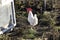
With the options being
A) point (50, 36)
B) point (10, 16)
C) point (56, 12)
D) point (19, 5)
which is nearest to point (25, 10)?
point (19, 5)

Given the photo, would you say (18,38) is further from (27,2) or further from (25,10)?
(27,2)

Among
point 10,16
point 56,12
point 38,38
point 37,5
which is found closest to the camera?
point 38,38

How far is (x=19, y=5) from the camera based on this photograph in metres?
11.0

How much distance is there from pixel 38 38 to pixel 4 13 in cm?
133

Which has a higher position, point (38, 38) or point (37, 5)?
point (37, 5)

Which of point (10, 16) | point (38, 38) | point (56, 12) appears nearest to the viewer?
point (38, 38)

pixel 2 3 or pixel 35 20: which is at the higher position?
pixel 2 3

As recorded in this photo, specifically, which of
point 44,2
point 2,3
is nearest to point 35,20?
point 2,3

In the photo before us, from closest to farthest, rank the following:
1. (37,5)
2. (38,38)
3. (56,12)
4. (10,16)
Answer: (38,38)
(10,16)
(56,12)
(37,5)

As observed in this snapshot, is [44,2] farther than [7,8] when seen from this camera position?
Yes

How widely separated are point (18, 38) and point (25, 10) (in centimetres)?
279

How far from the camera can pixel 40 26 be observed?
29.6ft

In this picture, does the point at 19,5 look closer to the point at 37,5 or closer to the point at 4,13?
the point at 37,5

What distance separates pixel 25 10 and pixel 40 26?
1.82 metres
